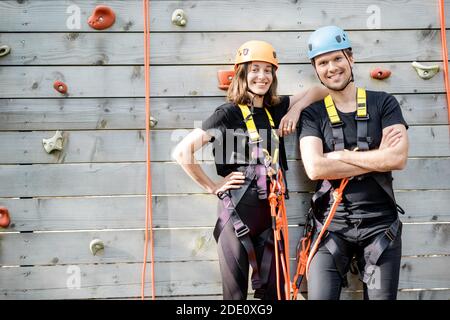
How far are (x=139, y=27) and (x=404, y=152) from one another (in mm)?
1971

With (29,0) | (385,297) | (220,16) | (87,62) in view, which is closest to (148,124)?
(87,62)

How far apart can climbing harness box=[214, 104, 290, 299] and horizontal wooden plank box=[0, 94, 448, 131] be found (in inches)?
21.0

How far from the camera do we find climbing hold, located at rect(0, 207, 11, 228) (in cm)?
362

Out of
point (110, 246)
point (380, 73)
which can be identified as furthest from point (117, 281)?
point (380, 73)

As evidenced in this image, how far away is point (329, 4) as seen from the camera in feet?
12.5

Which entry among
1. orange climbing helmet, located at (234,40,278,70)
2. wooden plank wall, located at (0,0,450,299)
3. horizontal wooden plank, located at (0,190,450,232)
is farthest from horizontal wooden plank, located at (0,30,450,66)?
horizontal wooden plank, located at (0,190,450,232)

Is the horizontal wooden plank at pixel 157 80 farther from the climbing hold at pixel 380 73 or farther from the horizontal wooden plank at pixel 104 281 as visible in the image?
the horizontal wooden plank at pixel 104 281

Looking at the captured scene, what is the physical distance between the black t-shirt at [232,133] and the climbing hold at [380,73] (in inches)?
37.3

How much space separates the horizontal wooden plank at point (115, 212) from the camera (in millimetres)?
3668

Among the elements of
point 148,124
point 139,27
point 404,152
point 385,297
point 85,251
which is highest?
point 139,27

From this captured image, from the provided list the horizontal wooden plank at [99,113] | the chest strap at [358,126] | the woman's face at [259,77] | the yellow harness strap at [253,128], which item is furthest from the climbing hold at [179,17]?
the chest strap at [358,126]

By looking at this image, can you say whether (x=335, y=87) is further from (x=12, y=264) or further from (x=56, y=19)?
(x=12, y=264)

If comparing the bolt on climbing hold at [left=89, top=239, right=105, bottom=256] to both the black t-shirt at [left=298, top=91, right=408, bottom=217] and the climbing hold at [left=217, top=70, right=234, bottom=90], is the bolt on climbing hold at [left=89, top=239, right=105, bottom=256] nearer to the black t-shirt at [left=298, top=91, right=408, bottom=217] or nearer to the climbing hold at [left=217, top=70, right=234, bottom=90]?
the climbing hold at [left=217, top=70, right=234, bottom=90]

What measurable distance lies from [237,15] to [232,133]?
0.97m
